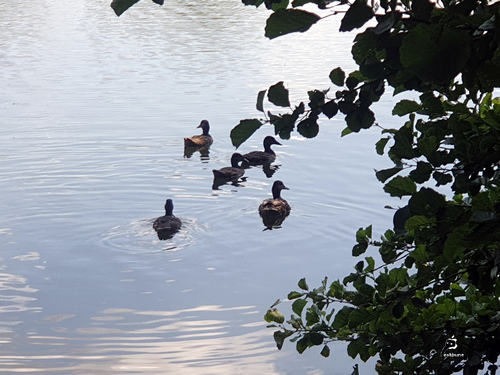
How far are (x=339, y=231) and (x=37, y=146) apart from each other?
6.50 meters

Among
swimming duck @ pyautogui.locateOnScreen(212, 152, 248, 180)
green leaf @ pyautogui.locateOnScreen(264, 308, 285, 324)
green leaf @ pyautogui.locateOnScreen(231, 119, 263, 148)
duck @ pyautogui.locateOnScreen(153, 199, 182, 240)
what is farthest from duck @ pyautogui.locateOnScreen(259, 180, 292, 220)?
green leaf @ pyautogui.locateOnScreen(231, 119, 263, 148)

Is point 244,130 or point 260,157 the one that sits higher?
point 244,130

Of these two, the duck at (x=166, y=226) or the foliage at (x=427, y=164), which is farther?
the duck at (x=166, y=226)

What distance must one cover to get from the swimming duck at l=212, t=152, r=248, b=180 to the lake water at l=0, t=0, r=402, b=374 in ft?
0.85

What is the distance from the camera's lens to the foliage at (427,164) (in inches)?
73.7

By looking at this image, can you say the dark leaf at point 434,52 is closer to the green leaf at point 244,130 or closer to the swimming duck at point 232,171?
the green leaf at point 244,130

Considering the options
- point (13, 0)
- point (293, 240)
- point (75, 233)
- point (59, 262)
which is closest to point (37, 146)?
point (75, 233)

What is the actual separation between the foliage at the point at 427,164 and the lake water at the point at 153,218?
12.6 ft

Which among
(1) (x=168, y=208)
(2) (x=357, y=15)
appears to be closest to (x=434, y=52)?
(2) (x=357, y=15)

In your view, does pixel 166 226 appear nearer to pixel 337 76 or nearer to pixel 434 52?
pixel 337 76

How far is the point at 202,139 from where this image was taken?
14.5m

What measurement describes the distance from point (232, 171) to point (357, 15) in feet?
35.7

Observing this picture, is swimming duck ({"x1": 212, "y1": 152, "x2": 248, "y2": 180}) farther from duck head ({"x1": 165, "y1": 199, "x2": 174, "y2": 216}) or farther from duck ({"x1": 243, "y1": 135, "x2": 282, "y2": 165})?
duck head ({"x1": 165, "y1": 199, "x2": 174, "y2": 216})

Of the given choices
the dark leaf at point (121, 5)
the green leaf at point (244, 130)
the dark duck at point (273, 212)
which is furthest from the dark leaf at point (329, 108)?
the dark duck at point (273, 212)
